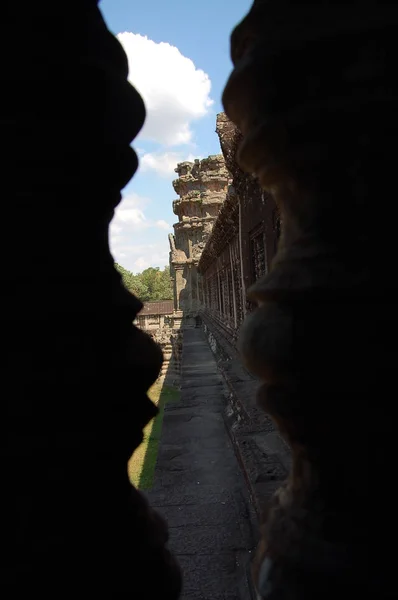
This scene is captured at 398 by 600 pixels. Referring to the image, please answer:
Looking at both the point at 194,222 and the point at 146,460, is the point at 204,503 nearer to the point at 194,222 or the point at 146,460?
the point at 146,460

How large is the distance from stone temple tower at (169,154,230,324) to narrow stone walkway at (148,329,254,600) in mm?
17871

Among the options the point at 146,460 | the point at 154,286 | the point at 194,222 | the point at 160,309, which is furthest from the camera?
the point at 154,286

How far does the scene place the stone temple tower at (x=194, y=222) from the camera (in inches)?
899

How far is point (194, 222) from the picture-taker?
2292cm

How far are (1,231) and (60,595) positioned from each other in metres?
0.50

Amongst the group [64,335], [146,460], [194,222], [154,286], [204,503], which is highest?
[194,222]

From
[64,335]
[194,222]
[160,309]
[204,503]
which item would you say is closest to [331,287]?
[64,335]

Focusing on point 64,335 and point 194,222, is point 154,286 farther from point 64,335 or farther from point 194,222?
point 64,335

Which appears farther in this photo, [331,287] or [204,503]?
[204,503]

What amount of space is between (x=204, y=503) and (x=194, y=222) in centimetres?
2083

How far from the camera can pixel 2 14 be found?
57cm

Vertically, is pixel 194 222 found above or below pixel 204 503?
above

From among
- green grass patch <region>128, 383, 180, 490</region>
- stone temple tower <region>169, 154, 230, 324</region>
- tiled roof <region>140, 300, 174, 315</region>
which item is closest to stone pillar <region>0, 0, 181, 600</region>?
green grass patch <region>128, 383, 180, 490</region>

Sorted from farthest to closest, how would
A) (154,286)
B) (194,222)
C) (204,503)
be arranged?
1. (154,286)
2. (194,222)
3. (204,503)
